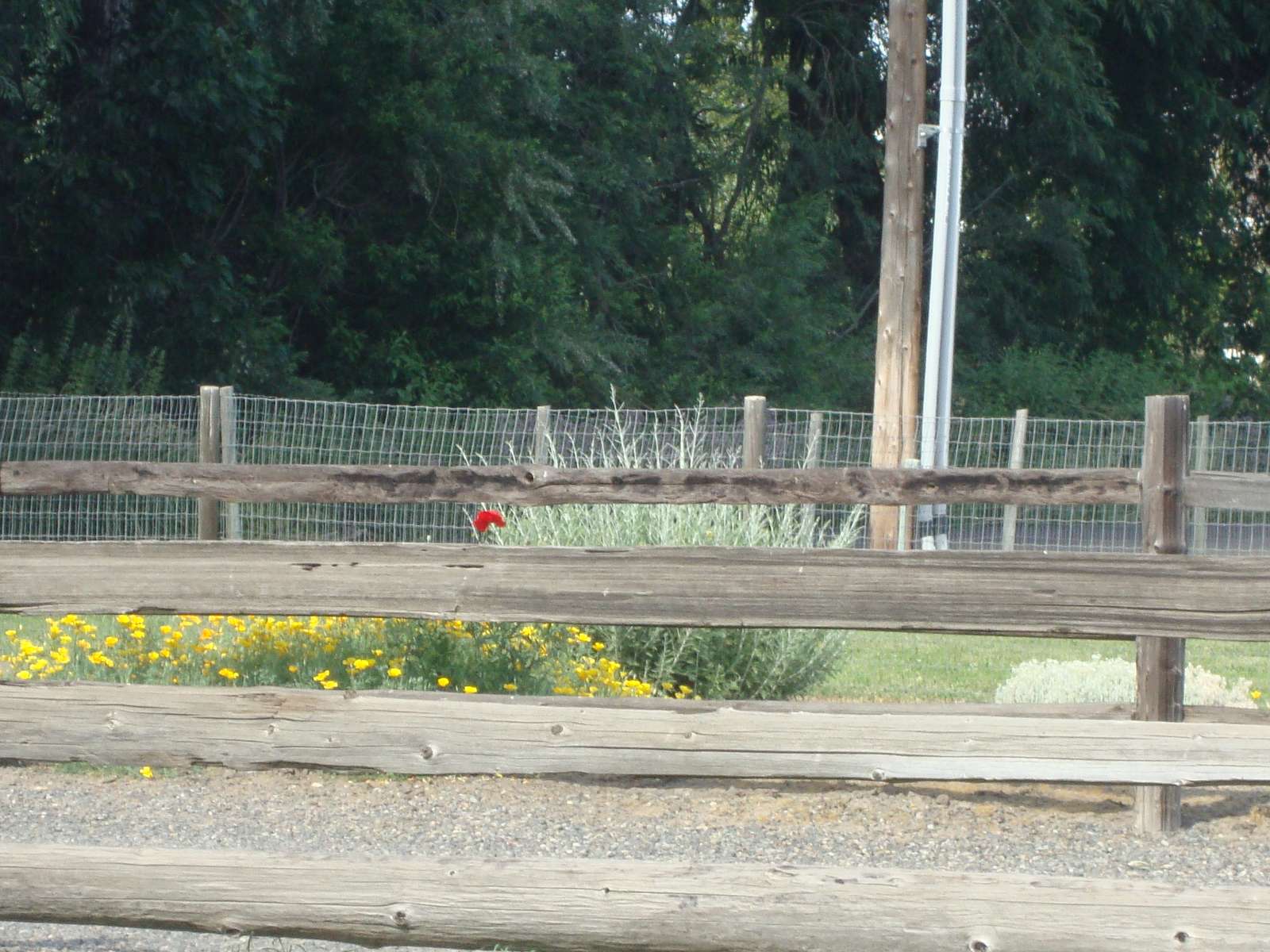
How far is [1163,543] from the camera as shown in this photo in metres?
5.06

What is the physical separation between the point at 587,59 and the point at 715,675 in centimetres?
1753

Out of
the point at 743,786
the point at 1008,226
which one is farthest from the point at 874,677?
the point at 1008,226

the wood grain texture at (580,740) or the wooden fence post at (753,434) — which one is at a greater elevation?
the wooden fence post at (753,434)

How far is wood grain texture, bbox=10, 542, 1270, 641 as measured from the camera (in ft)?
15.0

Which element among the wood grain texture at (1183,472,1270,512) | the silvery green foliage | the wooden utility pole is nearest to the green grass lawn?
the silvery green foliage

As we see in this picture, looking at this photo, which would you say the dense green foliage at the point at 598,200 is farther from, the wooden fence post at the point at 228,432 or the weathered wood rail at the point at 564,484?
the weathered wood rail at the point at 564,484

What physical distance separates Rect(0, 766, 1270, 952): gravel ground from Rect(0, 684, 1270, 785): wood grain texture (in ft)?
1.17

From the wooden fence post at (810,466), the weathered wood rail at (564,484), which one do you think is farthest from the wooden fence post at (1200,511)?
the weathered wood rail at (564,484)

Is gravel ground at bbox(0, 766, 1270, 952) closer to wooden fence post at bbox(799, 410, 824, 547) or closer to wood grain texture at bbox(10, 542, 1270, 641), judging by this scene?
wood grain texture at bbox(10, 542, 1270, 641)

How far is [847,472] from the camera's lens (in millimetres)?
5699

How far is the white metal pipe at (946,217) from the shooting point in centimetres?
1163

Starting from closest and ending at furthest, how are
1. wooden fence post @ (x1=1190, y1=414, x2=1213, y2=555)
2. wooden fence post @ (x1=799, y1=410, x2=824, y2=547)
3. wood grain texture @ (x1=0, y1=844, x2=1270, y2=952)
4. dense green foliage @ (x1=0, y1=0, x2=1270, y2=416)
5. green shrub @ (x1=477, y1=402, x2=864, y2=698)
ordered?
wood grain texture @ (x1=0, y1=844, x2=1270, y2=952) < green shrub @ (x1=477, y1=402, x2=864, y2=698) < wooden fence post @ (x1=799, y1=410, x2=824, y2=547) < wooden fence post @ (x1=1190, y1=414, x2=1213, y2=555) < dense green foliage @ (x1=0, y1=0, x2=1270, y2=416)

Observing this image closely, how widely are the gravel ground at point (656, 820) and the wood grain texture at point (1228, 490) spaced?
1055 mm

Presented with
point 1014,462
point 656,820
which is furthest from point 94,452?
point 656,820
